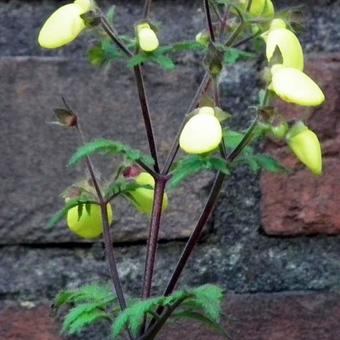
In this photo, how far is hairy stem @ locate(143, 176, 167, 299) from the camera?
1.93ft

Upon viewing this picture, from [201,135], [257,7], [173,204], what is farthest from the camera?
[173,204]

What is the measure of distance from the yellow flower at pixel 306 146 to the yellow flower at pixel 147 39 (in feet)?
0.29

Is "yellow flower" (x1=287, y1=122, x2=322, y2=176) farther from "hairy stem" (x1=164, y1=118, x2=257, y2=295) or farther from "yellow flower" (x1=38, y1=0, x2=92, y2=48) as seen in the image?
"yellow flower" (x1=38, y1=0, x2=92, y2=48)

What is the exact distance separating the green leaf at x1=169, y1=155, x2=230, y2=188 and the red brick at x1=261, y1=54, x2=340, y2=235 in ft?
0.61

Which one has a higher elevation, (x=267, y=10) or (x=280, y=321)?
(x=267, y=10)

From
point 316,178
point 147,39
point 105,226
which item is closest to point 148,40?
point 147,39

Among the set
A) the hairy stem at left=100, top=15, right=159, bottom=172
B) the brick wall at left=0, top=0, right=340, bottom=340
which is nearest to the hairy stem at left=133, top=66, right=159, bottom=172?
the hairy stem at left=100, top=15, right=159, bottom=172

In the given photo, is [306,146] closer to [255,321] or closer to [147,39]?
[147,39]

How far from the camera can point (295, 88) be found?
1.74ft

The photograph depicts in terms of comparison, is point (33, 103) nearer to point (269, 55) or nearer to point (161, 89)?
point (161, 89)

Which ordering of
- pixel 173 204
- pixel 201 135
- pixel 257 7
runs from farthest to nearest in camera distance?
pixel 173 204
pixel 257 7
pixel 201 135

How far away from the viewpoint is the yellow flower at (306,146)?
1.82 feet

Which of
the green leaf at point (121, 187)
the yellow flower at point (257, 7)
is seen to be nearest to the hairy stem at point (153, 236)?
the green leaf at point (121, 187)

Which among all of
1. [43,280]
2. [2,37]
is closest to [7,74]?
[2,37]
